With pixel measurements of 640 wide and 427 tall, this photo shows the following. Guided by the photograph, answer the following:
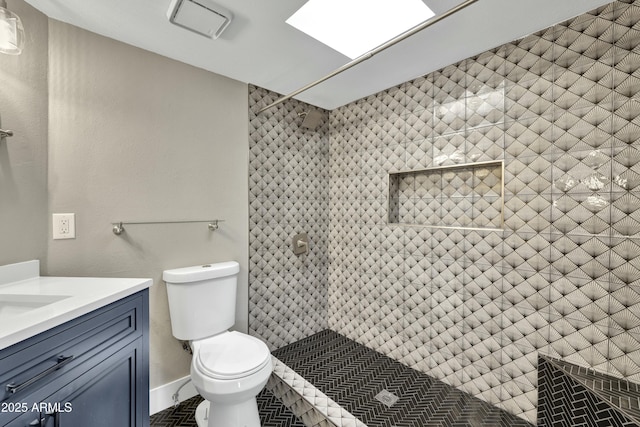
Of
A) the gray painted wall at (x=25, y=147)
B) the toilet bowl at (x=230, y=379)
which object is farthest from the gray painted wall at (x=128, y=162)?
the toilet bowl at (x=230, y=379)

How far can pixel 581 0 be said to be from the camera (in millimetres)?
1319

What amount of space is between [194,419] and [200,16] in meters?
2.29

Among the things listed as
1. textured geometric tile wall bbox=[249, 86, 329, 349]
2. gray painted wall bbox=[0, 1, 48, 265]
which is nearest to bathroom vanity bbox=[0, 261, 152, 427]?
gray painted wall bbox=[0, 1, 48, 265]

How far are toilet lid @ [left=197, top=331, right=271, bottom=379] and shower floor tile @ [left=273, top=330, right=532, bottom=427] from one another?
594 millimetres

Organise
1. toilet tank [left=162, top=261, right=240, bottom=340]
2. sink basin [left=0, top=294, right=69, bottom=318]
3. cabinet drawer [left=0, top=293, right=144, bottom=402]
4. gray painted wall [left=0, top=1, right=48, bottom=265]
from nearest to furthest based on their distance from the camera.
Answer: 1. cabinet drawer [left=0, top=293, right=144, bottom=402]
2. sink basin [left=0, top=294, right=69, bottom=318]
3. gray painted wall [left=0, top=1, right=48, bottom=265]
4. toilet tank [left=162, top=261, right=240, bottom=340]

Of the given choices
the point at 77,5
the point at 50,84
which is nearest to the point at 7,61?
the point at 50,84

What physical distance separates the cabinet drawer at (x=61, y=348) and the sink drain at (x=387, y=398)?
1.48 meters

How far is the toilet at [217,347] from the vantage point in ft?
4.45

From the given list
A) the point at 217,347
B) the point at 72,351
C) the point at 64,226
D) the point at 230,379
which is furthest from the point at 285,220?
the point at 72,351

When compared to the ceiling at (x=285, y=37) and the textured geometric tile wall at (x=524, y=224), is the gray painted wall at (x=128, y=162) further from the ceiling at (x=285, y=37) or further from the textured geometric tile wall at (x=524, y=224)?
the textured geometric tile wall at (x=524, y=224)

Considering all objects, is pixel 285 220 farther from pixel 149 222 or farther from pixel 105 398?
pixel 105 398

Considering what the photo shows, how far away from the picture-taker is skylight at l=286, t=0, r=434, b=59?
138 cm

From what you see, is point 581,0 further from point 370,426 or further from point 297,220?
point 370,426

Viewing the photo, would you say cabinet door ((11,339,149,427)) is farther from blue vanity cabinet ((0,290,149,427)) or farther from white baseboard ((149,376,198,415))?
white baseboard ((149,376,198,415))
